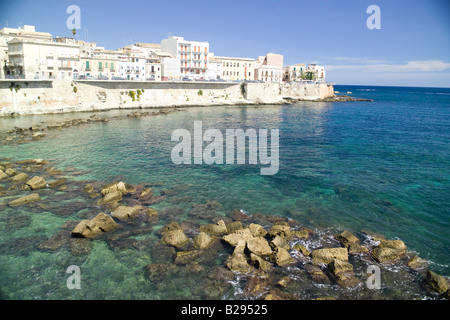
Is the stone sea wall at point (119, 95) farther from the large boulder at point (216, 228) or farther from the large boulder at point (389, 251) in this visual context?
the large boulder at point (389, 251)

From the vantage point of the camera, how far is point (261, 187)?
746 inches

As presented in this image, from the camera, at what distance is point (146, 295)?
9719 millimetres

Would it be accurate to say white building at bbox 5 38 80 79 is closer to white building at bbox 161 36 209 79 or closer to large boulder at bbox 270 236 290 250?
white building at bbox 161 36 209 79

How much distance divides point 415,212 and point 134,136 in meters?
26.9

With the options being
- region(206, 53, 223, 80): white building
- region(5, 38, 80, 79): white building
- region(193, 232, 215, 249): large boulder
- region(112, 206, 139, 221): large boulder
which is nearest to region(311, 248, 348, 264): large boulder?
region(193, 232, 215, 249): large boulder

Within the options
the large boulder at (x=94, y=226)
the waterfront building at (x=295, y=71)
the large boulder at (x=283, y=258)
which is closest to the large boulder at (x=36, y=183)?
the large boulder at (x=94, y=226)

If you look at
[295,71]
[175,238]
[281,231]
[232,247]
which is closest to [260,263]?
[232,247]

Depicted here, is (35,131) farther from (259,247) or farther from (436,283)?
(436,283)

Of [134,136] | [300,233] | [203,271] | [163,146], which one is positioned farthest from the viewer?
[134,136]

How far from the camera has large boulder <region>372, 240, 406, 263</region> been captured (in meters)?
11.6

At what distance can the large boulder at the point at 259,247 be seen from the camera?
11.8 meters
